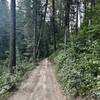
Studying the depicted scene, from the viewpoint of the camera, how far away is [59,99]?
839cm

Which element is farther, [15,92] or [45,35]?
[45,35]

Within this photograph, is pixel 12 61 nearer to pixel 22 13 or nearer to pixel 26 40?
pixel 26 40

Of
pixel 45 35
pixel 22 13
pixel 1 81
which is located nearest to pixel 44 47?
pixel 45 35

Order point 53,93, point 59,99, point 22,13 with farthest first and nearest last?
point 22,13
point 53,93
point 59,99

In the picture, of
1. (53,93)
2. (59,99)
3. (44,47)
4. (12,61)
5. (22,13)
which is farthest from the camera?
(44,47)

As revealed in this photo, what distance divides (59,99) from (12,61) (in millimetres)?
6075

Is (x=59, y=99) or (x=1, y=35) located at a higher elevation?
(x=1, y=35)

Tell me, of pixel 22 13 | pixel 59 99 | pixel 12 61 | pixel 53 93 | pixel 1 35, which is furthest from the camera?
pixel 22 13

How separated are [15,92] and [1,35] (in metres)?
30.2

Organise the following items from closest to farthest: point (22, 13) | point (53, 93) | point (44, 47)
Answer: point (53, 93) < point (22, 13) < point (44, 47)

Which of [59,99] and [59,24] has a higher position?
[59,24]

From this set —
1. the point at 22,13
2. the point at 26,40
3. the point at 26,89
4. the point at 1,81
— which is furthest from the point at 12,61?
the point at 22,13

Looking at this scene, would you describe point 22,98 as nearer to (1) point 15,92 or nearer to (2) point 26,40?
(1) point 15,92

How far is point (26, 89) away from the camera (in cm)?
1020
